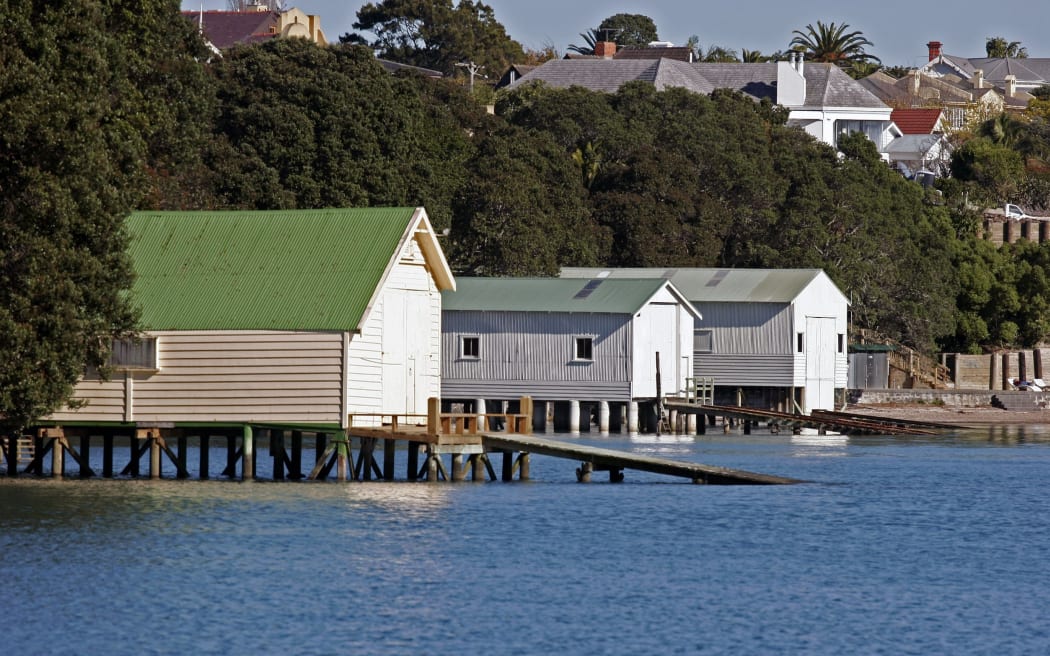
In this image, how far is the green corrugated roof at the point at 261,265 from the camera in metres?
42.5

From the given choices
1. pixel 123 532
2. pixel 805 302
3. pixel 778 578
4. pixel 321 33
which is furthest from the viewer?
pixel 321 33

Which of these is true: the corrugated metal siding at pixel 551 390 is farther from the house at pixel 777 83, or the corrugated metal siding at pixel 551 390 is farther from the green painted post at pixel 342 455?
the house at pixel 777 83

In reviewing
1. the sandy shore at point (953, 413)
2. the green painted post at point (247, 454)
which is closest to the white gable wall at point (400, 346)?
the green painted post at point (247, 454)

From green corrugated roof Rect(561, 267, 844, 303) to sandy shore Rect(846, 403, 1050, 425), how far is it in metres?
10.4

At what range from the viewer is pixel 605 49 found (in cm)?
16075

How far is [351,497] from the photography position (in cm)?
4041

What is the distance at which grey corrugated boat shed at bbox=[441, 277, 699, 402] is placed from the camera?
67.8 metres

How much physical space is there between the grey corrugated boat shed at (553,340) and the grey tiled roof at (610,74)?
70.6 m

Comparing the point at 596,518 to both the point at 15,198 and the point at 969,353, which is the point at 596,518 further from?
the point at 969,353

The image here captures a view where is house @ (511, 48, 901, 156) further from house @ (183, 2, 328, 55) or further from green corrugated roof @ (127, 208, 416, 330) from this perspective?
green corrugated roof @ (127, 208, 416, 330)

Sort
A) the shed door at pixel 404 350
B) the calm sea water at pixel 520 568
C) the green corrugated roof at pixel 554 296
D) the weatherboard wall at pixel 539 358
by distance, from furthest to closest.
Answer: the weatherboard wall at pixel 539 358, the green corrugated roof at pixel 554 296, the shed door at pixel 404 350, the calm sea water at pixel 520 568

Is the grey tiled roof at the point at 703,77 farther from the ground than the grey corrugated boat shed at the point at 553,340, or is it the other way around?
the grey tiled roof at the point at 703,77

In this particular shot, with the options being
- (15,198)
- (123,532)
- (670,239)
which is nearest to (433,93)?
(670,239)

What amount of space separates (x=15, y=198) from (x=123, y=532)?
352 inches
